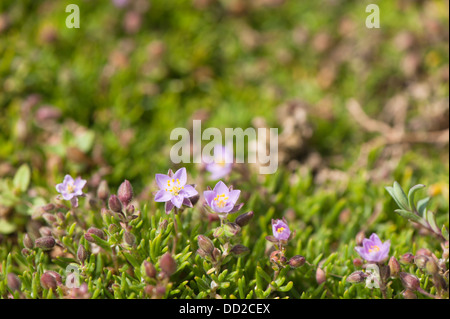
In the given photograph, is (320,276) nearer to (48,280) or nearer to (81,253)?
(81,253)

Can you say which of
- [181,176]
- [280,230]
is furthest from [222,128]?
[280,230]

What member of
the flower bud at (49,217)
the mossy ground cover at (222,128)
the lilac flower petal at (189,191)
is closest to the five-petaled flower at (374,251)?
the mossy ground cover at (222,128)

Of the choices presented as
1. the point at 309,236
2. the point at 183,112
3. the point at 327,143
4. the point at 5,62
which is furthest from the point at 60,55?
the point at 309,236

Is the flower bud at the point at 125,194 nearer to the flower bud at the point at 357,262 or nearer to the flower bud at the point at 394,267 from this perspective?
the flower bud at the point at 357,262

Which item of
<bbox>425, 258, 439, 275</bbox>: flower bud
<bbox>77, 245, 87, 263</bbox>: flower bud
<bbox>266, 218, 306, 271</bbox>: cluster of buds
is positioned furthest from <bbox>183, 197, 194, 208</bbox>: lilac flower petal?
<bbox>425, 258, 439, 275</bbox>: flower bud

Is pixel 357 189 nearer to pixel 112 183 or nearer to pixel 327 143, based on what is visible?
pixel 327 143

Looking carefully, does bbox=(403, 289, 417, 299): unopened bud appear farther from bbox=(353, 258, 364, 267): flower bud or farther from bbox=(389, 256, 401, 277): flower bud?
bbox=(353, 258, 364, 267): flower bud
